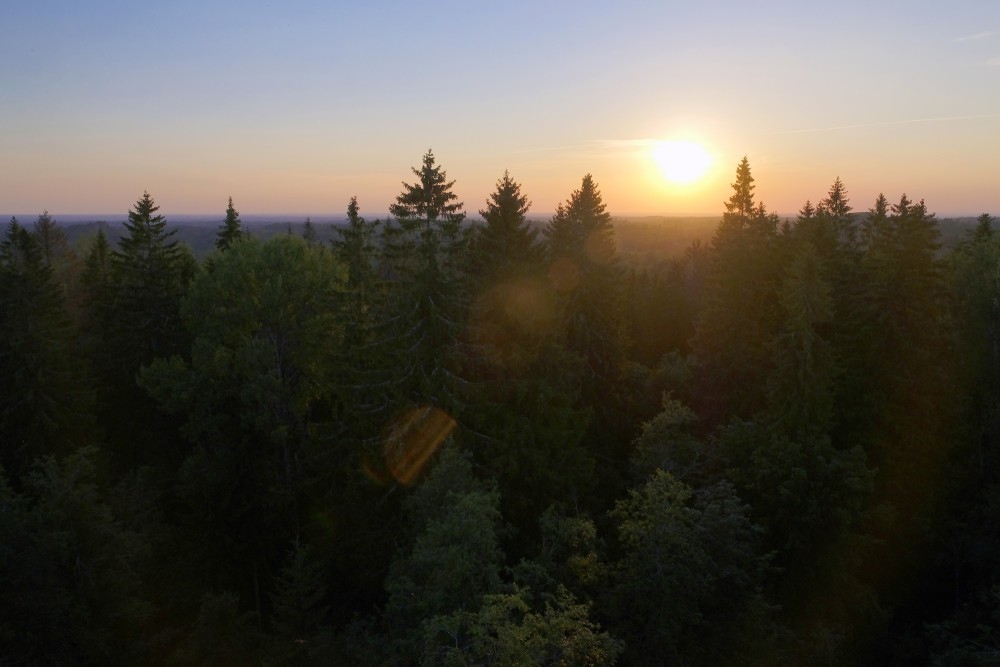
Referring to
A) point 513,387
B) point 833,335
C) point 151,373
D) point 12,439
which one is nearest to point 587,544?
point 513,387

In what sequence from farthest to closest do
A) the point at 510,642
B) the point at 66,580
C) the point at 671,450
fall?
the point at 671,450 → the point at 66,580 → the point at 510,642

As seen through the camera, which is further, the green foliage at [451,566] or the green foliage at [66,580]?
the green foliage at [66,580]

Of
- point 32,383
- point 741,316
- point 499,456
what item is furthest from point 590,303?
point 32,383

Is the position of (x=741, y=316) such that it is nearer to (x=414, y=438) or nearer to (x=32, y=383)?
(x=414, y=438)

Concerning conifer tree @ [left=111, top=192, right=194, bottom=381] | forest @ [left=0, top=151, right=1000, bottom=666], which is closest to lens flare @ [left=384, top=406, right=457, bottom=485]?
forest @ [left=0, top=151, right=1000, bottom=666]

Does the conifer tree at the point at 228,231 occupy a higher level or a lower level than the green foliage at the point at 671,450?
higher

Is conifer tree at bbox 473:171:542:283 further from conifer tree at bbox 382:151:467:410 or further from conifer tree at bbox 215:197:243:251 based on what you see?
conifer tree at bbox 215:197:243:251

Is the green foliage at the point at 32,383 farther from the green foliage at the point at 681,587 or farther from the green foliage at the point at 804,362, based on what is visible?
the green foliage at the point at 804,362

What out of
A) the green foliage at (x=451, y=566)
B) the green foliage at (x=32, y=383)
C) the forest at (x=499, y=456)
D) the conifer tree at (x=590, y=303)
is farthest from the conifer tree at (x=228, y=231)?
the green foliage at (x=451, y=566)
